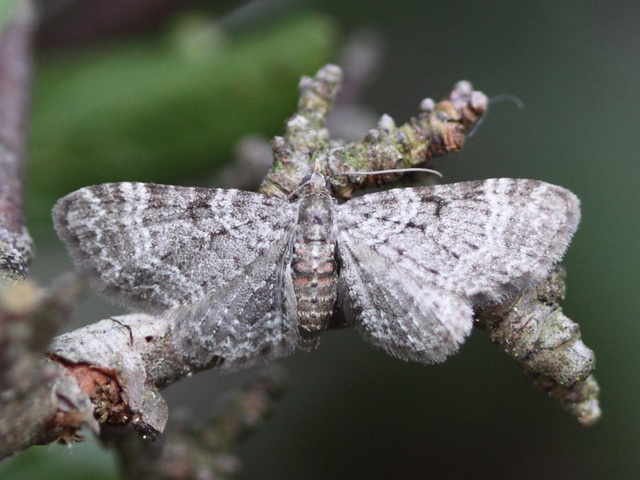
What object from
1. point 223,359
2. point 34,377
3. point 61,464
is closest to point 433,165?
point 223,359

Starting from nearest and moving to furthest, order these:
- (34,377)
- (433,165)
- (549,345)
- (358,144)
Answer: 1. (34,377)
2. (549,345)
3. (358,144)
4. (433,165)

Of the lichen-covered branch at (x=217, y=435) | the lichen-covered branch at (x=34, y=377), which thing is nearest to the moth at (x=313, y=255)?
the lichen-covered branch at (x=217, y=435)

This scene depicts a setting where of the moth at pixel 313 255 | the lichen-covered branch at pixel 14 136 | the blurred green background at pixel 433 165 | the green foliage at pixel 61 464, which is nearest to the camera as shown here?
the lichen-covered branch at pixel 14 136

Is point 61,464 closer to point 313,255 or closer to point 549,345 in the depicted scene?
point 313,255

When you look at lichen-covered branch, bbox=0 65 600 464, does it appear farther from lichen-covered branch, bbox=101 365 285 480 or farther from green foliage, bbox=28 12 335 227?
green foliage, bbox=28 12 335 227

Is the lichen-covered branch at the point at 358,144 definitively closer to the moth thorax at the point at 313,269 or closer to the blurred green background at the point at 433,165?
the moth thorax at the point at 313,269

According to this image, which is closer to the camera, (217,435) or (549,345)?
(549,345)

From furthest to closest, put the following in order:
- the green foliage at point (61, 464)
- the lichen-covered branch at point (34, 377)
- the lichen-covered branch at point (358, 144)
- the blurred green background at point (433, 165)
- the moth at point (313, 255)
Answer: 1. the blurred green background at point (433, 165)
2. the green foliage at point (61, 464)
3. the moth at point (313, 255)
4. the lichen-covered branch at point (358, 144)
5. the lichen-covered branch at point (34, 377)

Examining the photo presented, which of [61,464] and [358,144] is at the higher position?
[358,144]
